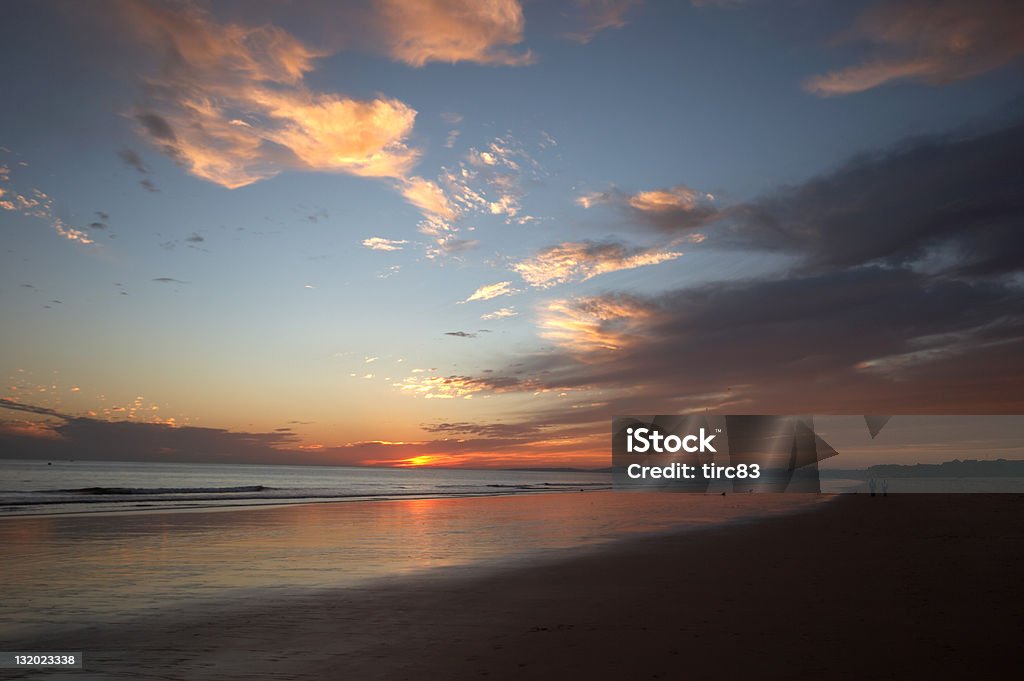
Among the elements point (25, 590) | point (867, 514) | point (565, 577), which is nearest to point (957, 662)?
point (565, 577)

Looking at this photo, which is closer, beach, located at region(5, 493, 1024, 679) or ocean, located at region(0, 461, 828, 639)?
beach, located at region(5, 493, 1024, 679)

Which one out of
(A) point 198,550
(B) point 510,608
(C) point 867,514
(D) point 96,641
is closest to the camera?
(D) point 96,641

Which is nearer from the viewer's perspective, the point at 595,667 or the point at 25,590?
the point at 595,667

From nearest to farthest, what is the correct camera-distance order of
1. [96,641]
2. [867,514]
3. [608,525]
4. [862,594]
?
[96,641]
[862,594]
[608,525]
[867,514]

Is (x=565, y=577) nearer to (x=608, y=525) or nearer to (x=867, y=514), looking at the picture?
(x=608, y=525)

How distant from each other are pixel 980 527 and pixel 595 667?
104 feet

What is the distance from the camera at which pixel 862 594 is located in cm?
1465

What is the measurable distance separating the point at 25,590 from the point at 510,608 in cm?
1136

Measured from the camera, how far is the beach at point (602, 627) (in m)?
9.34

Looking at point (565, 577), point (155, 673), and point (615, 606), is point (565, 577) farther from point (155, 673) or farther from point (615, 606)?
point (155, 673)

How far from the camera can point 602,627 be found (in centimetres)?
1172

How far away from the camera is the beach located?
30.6 feet

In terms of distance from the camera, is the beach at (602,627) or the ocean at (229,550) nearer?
the beach at (602,627)

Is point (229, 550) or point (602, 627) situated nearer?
point (602, 627)
